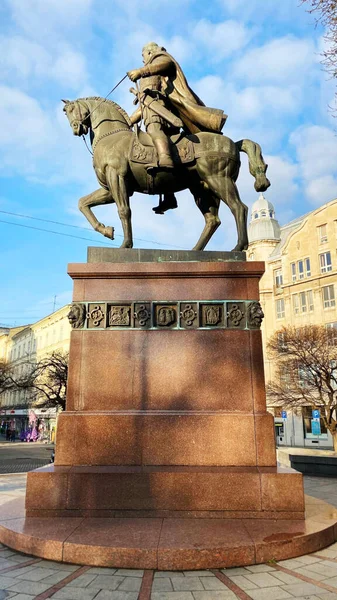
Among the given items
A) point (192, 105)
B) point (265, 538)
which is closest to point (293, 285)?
point (192, 105)

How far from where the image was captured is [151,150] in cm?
781

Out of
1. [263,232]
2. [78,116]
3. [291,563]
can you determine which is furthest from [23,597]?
[263,232]

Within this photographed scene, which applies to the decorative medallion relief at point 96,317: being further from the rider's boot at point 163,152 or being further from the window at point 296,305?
the window at point 296,305

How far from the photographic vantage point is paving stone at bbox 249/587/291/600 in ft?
12.4

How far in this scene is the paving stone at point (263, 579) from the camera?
13.3 ft

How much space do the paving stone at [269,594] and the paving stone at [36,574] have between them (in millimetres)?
1933

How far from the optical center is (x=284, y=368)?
36.7m

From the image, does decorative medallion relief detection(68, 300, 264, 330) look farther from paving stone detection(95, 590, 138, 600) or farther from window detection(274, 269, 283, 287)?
window detection(274, 269, 283, 287)

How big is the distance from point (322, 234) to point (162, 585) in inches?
1881

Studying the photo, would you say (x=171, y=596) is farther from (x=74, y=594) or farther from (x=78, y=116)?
(x=78, y=116)

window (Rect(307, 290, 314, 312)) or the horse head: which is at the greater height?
window (Rect(307, 290, 314, 312))

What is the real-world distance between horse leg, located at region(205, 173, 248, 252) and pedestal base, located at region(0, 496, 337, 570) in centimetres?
452

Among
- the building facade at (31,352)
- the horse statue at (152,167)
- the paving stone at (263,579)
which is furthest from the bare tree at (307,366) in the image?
the building facade at (31,352)

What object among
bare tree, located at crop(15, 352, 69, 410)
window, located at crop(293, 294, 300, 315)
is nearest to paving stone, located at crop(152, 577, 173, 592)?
bare tree, located at crop(15, 352, 69, 410)
